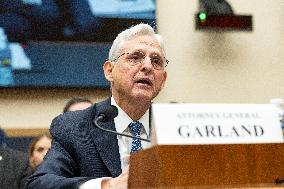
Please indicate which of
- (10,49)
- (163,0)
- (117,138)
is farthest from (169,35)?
(117,138)

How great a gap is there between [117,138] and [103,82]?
11.5ft

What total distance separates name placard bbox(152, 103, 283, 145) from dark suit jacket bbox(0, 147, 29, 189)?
11.0 ft

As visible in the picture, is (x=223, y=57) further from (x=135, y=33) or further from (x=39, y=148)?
(x=135, y=33)

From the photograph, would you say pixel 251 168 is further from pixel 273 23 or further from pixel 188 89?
pixel 273 23

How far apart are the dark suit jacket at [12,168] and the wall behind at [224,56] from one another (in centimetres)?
181

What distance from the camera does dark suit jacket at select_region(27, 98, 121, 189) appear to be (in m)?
2.36

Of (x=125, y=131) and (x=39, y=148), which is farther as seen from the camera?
(x=39, y=148)

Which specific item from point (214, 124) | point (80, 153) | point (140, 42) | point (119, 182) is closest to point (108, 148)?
point (80, 153)

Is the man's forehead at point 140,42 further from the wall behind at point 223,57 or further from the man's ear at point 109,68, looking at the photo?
the wall behind at point 223,57

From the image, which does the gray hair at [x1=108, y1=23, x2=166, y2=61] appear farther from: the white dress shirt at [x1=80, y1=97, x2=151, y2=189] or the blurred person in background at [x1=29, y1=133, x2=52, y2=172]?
the blurred person in background at [x1=29, y1=133, x2=52, y2=172]

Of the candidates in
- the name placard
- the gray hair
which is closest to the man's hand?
the name placard

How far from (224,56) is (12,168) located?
8.68ft

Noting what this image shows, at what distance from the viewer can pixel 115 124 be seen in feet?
8.51

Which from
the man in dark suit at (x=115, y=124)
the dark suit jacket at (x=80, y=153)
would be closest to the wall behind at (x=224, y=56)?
the man in dark suit at (x=115, y=124)
